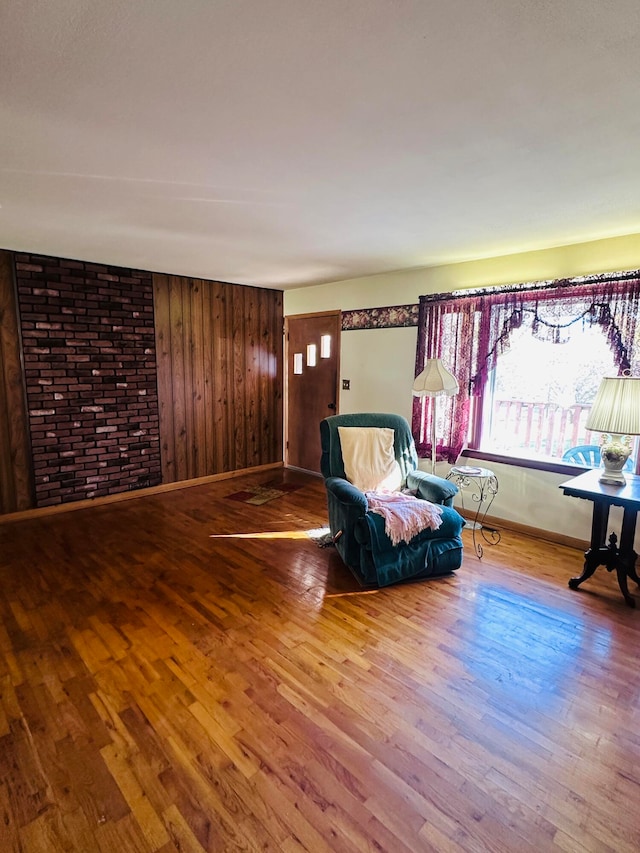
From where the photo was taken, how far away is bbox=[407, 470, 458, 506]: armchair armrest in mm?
3059

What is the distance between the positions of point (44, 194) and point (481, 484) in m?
3.77

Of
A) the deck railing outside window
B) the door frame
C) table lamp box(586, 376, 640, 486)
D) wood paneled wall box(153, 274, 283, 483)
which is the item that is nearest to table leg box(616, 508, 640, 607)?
table lamp box(586, 376, 640, 486)

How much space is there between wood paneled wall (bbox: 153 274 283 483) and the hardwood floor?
2037 mm

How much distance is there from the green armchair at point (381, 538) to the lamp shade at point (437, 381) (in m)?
0.77

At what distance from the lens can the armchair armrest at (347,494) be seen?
2.75m

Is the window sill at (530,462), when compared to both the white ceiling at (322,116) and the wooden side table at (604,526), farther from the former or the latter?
the white ceiling at (322,116)

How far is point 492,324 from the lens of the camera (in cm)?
363

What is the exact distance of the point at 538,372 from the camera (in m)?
3.52

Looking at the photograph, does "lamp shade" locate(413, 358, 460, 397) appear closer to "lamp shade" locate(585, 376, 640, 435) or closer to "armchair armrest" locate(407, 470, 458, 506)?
"armchair armrest" locate(407, 470, 458, 506)

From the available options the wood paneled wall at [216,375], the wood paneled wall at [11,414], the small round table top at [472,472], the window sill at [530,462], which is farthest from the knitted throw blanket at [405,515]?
the wood paneled wall at [11,414]

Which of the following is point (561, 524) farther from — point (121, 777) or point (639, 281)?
point (121, 777)

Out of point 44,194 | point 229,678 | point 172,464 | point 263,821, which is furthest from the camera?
point 172,464

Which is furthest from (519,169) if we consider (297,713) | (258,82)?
(297,713)

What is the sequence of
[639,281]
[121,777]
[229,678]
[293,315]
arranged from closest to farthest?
1. [121,777]
2. [229,678]
3. [639,281]
4. [293,315]
